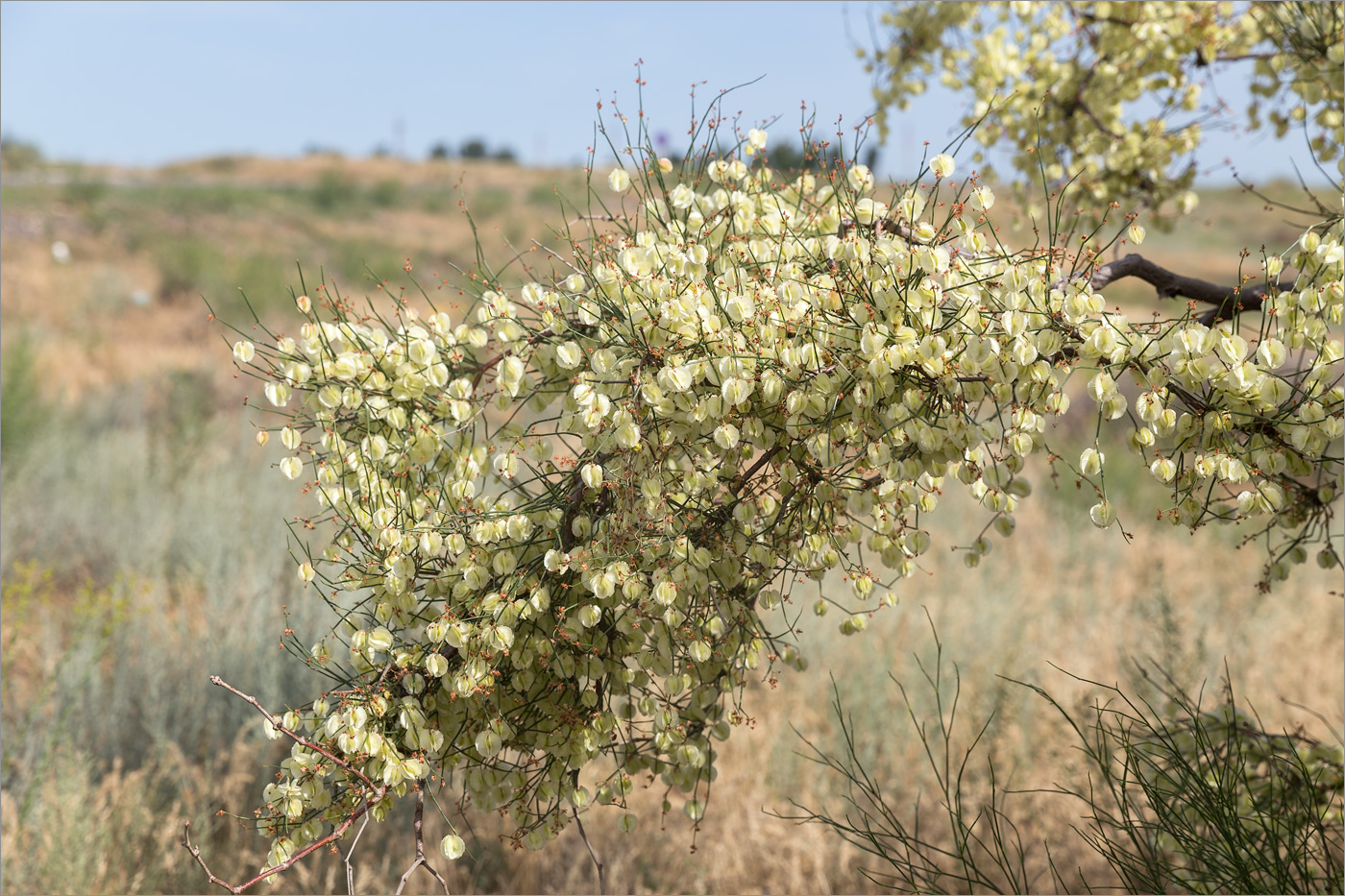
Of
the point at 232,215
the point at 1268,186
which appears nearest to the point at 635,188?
the point at 232,215

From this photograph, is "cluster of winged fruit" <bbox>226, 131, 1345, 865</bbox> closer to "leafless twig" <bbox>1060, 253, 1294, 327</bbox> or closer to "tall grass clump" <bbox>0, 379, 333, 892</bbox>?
"leafless twig" <bbox>1060, 253, 1294, 327</bbox>

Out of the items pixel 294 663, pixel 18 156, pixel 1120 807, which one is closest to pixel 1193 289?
pixel 1120 807

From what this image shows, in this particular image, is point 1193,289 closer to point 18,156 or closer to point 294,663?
point 294,663

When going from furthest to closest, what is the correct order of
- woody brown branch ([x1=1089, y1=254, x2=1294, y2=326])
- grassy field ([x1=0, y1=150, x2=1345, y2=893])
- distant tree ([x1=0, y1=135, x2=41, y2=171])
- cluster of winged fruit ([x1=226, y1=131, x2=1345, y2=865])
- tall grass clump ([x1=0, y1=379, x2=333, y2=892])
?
distant tree ([x1=0, y1=135, x2=41, y2=171])
grassy field ([x1=0, y1=150, x2=1345, y2=893])
tall grass clump ([x1=0, y1=379, x2=333, y2=892])
woody brown branch ([x1=1089, y1=254, x2=1294, y2=326])
cluster of winged fruit ([x1=226, y1=131, x2=1345, y2=865])

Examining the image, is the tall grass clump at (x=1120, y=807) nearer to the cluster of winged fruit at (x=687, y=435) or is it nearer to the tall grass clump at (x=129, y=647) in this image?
the cluster of winged fruit at (x=687, y=435)

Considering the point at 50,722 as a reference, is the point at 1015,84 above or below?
above

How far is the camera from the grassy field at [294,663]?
133 inches

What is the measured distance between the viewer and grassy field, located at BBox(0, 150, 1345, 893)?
3.37 metres

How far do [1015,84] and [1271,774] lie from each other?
2.82 meters

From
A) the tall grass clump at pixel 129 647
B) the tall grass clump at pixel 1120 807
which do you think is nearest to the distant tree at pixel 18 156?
the tall grass clump at pixel 129 647

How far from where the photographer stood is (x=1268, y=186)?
42.8 m

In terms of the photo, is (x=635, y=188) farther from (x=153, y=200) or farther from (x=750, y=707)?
(x=153, y=200)

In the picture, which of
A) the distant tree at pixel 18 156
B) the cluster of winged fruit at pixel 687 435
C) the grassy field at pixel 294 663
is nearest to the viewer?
the cluster of winged fruit at pixel 687 435

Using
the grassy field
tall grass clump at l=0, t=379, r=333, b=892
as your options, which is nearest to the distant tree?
the grassy field
